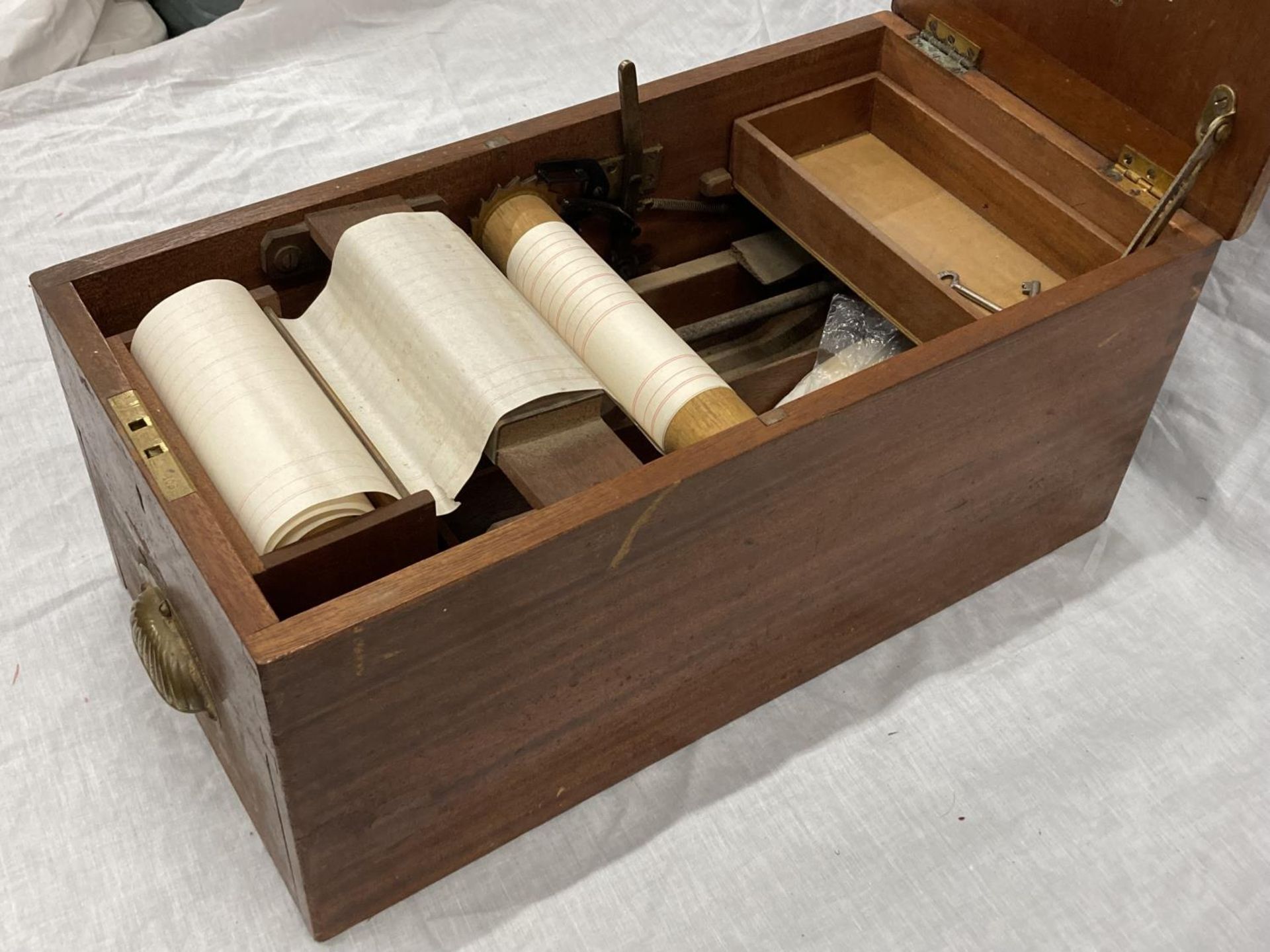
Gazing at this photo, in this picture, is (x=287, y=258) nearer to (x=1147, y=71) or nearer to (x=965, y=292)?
(x=965, y=292)

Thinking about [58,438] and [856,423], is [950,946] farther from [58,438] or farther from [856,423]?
[58,438]

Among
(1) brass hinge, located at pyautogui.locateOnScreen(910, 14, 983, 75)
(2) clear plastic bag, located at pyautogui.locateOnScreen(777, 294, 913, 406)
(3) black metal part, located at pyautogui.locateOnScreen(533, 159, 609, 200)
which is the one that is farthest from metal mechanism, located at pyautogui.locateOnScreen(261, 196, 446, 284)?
(1) brass hinge, located at pyautogui.locateOnScreen(910, 14, 983, 75)

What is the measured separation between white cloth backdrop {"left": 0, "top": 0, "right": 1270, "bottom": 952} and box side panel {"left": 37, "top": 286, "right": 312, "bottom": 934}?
0.41 feet

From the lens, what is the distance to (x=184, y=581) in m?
1.19

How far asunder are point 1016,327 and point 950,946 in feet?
1.85

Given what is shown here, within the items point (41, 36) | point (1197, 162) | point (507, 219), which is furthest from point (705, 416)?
point (41, 36)

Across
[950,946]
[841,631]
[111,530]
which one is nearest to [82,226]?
[111,530]

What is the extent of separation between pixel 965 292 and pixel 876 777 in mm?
490

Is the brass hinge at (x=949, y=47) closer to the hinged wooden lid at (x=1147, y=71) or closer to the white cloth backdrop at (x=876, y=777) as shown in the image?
the hinged wooden lid at (x=1147, y=71)

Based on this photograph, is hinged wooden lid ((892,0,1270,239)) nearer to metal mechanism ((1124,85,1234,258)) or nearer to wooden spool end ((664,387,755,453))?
metal mechanism ((1124,85,1234,258))

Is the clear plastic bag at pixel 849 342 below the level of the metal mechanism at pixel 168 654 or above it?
above

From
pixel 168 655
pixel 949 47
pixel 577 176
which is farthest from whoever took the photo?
pixel 949 47

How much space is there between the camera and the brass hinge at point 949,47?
1597 mm

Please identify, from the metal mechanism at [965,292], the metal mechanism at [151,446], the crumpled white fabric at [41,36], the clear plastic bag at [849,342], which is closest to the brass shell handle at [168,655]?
the metal mechanism at [151,446]
